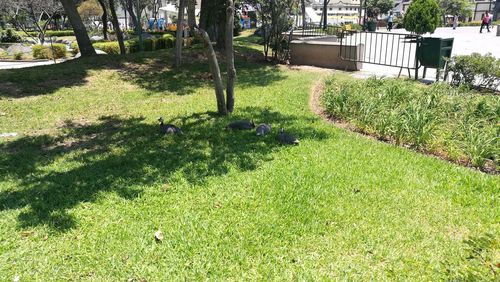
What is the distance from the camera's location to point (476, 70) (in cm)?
837

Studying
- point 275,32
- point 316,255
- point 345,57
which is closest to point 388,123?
point 316,255

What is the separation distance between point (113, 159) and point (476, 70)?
757 cm

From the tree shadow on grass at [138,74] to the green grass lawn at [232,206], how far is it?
2.40 m

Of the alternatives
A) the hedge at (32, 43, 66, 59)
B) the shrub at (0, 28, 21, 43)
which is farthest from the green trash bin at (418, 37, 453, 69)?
the shrub at (0, 28, 21, 43)

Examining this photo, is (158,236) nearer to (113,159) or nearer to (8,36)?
(113,159)

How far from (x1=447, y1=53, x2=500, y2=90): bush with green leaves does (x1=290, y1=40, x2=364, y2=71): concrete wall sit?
3439 millimetres

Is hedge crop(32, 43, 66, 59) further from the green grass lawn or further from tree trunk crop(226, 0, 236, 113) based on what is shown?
tree trunk crop(226, 0, 236, 113)

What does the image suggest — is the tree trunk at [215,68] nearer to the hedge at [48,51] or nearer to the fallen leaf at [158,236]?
the fallen leaf at [158,236]

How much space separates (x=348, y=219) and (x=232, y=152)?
6.95ft

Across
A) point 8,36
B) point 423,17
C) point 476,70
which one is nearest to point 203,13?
point 476,70

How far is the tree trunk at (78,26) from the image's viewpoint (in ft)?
38.0

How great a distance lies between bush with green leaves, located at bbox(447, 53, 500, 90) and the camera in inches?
325

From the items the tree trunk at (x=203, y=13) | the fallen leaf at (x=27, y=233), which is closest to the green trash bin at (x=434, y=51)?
the tree trunk at (x=203, y=13)

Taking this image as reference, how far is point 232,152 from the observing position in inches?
212
